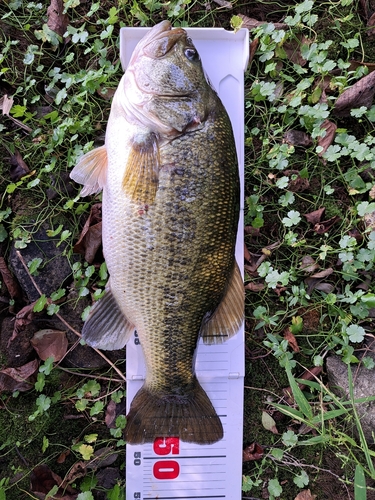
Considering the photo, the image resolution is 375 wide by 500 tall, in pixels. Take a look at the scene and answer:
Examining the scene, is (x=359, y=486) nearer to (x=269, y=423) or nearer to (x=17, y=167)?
(x=269, y=423)

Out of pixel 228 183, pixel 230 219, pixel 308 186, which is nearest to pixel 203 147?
pixel 228 183

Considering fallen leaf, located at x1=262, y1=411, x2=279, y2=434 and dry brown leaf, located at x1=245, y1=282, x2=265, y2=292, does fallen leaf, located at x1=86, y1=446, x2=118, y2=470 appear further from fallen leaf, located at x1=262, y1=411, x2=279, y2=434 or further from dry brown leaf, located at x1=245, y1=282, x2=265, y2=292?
dry brown leaf, located at x1=245, y1=282, x2=265, y2=292

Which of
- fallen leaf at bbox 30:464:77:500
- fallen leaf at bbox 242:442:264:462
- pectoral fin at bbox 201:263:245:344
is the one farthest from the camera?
fallen leaf at bbox 242:442:264:462

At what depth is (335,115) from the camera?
7.65 ft

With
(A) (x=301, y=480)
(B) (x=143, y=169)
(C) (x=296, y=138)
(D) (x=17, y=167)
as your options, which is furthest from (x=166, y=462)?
(C) (x=296, y=138)

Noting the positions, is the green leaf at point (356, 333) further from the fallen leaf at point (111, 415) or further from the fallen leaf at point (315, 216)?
the fallen leaf at point (111, 415)

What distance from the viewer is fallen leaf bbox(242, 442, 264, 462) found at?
7.24 ft

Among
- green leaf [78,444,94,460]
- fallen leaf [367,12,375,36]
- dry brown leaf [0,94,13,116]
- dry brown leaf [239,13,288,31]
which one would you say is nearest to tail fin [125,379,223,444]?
green leaf [78,444,94,460]

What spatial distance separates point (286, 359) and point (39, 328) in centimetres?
139

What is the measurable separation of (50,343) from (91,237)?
0.63 metres

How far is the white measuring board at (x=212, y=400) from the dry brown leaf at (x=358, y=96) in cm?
57

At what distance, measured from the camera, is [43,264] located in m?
2.24

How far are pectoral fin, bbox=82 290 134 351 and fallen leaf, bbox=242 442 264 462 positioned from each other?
991 millimetres

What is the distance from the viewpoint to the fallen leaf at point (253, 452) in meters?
2.21
